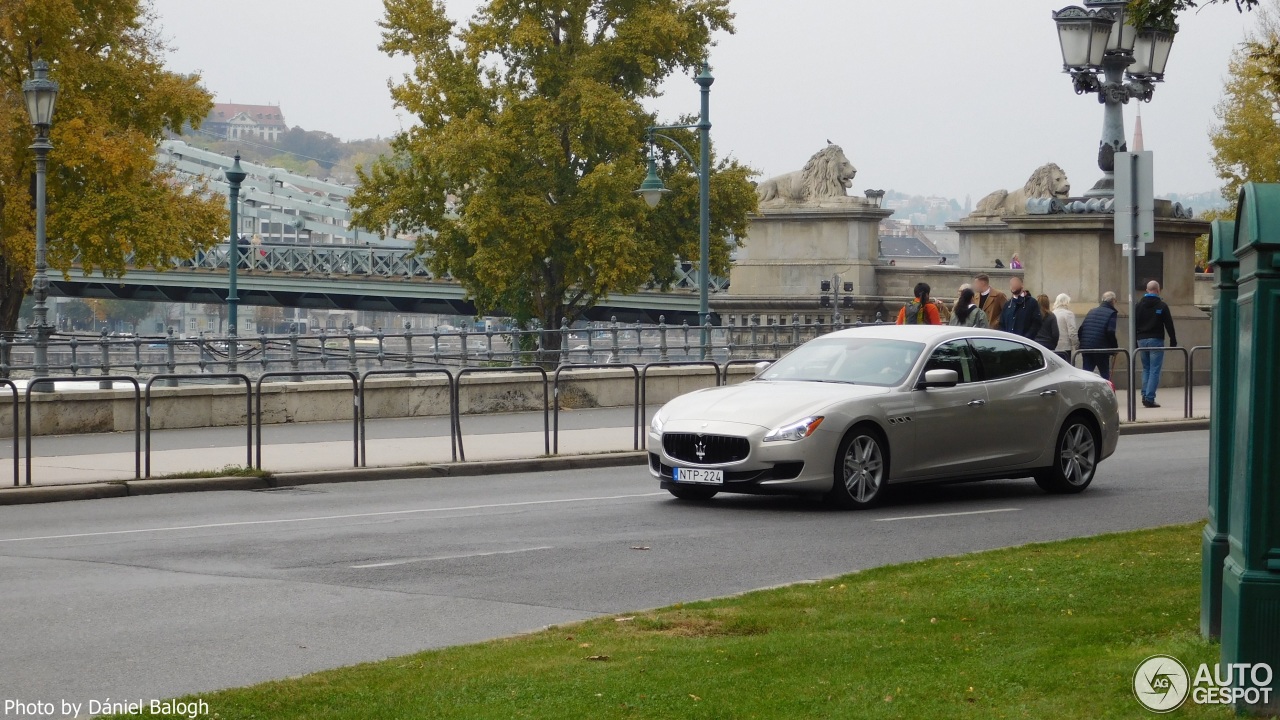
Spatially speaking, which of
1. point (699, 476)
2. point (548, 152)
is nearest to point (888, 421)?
point (699, 476)

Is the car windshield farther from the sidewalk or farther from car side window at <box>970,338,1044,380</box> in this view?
the sidewalk

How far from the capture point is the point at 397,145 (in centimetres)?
4653

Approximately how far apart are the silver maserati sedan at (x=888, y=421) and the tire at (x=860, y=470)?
0.01 meters

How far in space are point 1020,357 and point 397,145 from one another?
33.7 meters

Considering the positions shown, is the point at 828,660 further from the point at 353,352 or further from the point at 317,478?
the point at 353,352

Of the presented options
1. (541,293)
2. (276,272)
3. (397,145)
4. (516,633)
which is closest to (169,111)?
(397,145)

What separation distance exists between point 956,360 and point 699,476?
2563 millimetres

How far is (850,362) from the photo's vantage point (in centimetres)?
1434

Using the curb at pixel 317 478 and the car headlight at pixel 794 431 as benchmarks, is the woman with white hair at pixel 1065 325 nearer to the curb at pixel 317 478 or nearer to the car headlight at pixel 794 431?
the curb at pixel 317 478

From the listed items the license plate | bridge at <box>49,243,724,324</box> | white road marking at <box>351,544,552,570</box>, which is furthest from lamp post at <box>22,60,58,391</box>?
bridge at <box>49,243,724,324</box>

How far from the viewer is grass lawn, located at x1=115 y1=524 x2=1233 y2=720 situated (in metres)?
5.84

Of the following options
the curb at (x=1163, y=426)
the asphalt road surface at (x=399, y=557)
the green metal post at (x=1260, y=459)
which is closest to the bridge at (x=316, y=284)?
the curb at (x=1163, y=426)

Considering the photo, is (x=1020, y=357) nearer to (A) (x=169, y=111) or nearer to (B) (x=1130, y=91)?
(B) (x=1130, y=91)

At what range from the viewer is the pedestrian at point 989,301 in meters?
22.3
